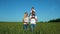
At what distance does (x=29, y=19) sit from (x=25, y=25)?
428 millimetres

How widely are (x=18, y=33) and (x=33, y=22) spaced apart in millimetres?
2470

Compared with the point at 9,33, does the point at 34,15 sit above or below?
above

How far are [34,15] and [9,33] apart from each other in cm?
280

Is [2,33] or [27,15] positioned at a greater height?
[27,15]

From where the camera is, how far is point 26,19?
1035 centimetres

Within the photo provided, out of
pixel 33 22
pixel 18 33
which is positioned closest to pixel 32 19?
pixel 33 22

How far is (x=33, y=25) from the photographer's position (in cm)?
1002

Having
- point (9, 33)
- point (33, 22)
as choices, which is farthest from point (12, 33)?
point (33, 22)

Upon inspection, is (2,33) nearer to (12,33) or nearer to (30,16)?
(12,33)

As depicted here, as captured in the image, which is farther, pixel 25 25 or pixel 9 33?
pixel 25 25

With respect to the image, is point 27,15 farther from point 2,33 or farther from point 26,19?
point 2,33

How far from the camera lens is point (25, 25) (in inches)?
414

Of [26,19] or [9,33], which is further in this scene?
[26,19]

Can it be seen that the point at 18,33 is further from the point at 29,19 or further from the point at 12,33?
the point at 29,19
